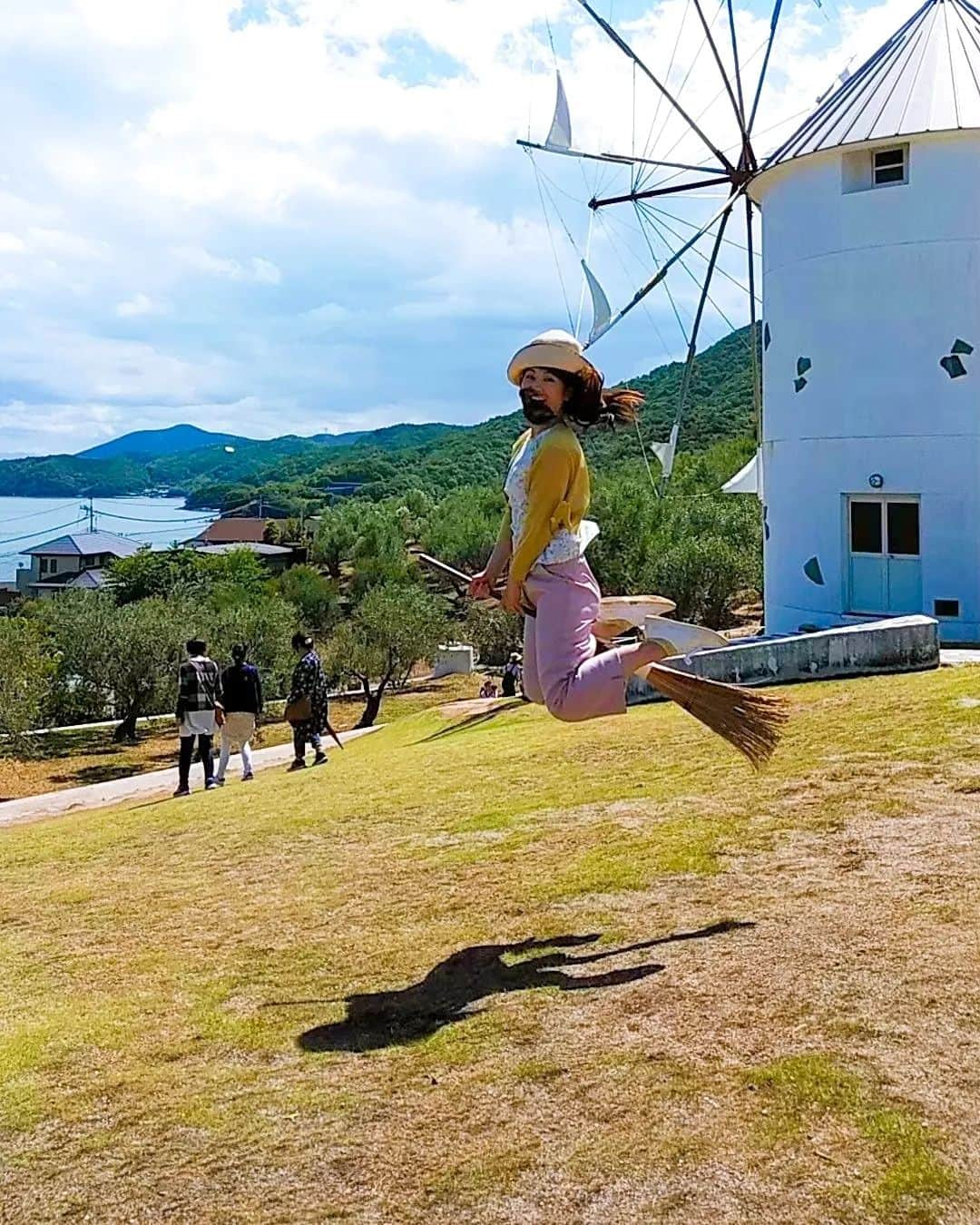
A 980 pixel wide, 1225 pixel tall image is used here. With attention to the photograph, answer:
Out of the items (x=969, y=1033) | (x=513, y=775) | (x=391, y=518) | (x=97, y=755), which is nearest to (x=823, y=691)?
(x=513, y=775)

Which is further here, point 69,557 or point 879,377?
point 69,557

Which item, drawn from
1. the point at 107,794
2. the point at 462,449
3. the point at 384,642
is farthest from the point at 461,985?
the point at 462,449

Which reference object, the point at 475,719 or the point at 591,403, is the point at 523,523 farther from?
the point at 475,719

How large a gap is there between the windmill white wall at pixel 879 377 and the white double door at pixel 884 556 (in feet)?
0.07

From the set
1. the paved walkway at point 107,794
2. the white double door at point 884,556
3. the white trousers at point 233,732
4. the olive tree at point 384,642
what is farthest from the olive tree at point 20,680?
the white double door at point 884,556

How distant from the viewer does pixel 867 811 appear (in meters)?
6.04

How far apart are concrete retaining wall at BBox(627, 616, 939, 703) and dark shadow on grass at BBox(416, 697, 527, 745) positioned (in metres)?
3.19

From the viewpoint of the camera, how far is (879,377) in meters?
16.2

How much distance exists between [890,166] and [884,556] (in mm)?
4877

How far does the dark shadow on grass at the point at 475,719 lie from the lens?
14.2 m

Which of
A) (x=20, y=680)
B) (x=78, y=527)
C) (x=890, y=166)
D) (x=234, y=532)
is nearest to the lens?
(x=890, y=166)

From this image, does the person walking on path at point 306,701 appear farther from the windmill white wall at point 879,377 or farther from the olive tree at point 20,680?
the olive tree at point 20,680

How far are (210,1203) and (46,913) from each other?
11.4ft

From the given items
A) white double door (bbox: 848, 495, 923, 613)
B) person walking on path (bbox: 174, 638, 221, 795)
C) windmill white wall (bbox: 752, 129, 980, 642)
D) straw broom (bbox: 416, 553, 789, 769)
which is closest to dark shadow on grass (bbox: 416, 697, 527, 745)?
person walking on path (bbox: 174, 638, 221, 795)
